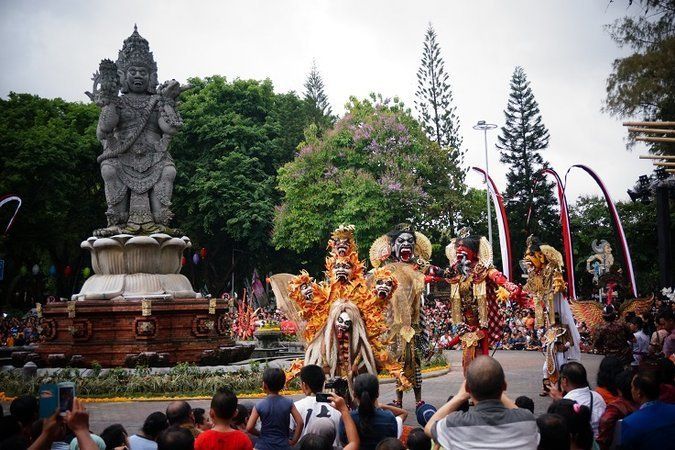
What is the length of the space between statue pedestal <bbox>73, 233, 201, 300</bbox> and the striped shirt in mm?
14949

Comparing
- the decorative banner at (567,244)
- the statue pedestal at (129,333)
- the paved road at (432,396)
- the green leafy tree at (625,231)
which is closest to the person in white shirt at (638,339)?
the paved road at (432,396)

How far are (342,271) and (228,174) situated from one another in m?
32.2

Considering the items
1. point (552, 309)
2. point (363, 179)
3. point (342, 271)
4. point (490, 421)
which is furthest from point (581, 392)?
point (363, 179)

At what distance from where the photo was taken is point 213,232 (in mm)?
44344

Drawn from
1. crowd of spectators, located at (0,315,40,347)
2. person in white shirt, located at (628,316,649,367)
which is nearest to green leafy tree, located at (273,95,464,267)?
crowd of spectators, located at (0,315,40,347)

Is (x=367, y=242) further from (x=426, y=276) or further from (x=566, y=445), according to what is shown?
(x=566, y=445)

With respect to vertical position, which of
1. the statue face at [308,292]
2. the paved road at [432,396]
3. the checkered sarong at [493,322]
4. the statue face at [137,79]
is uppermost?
the statue face at [137,79]

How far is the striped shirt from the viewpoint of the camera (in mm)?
4293

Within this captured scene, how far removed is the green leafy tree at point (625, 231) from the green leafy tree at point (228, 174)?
60.6ft

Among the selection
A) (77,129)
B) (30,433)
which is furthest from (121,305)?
(77,129)

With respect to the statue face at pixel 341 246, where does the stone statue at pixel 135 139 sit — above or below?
above

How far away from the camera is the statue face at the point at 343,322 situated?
34.9 feet

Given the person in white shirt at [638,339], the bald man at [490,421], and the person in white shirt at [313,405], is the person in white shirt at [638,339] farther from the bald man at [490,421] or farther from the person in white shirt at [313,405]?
the bald man at [490,421]

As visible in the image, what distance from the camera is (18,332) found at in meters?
31.0
